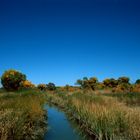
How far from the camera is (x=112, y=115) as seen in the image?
7.66 m

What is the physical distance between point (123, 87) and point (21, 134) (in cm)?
2555

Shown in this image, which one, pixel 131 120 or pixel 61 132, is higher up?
pixel 131 120

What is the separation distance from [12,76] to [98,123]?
107ft

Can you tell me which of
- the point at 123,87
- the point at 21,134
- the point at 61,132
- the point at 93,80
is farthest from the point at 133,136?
the point at 93,80

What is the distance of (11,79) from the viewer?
38.4 metres

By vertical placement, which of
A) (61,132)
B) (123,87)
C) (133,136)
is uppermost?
(123,87)

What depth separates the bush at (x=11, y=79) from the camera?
3853cm

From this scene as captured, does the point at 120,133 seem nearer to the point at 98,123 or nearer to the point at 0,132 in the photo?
the point at 98,123

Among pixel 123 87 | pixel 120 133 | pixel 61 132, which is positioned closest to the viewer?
pixel 120 133

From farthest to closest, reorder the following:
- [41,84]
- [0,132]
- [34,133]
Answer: [41,84] → [34,133] → [0,132]

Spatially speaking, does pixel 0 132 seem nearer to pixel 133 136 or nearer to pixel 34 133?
pixel 34 133

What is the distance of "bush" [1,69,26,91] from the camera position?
38531mm

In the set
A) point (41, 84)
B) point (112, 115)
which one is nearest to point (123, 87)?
point (112, 115)

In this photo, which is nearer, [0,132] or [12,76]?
[0,132]
